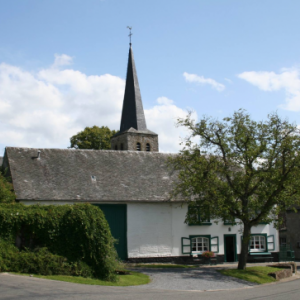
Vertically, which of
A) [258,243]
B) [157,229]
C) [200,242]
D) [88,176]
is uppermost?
[88,176]

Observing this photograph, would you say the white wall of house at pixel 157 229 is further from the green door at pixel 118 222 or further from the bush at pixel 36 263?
the bush at pixel 36 263

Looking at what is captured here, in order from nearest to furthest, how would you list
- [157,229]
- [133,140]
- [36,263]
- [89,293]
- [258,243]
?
[89,293] < [36,263] < [157,229] < [258,243] < [133,140]

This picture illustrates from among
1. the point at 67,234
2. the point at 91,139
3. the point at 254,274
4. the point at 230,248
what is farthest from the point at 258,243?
the point at 91,139

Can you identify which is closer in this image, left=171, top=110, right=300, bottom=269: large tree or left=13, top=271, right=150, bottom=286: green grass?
left=13, top=271, right=150, bottom=286: green grass

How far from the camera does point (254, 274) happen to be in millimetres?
19531

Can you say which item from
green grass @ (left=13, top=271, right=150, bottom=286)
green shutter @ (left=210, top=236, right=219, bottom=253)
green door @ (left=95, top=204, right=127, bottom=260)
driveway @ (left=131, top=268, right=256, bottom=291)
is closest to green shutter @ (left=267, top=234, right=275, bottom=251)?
green shutter @ (left=210, top=236, right=219, bottom=253)

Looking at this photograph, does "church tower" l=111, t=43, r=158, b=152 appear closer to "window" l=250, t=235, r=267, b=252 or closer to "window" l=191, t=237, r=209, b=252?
"window" l=191, t=237, r=209, b=252

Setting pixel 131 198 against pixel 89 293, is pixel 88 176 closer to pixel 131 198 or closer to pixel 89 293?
pixel 131 198

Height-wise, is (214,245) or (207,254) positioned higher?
(214,245)

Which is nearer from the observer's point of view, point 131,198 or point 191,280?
point 191,280

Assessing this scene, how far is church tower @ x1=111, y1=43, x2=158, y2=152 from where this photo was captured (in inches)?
1875

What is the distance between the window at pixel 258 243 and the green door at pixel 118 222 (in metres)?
9.04

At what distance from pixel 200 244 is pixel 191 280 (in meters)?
8.48

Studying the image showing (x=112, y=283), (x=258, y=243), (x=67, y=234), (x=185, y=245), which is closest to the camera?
(x=112, y=283)
